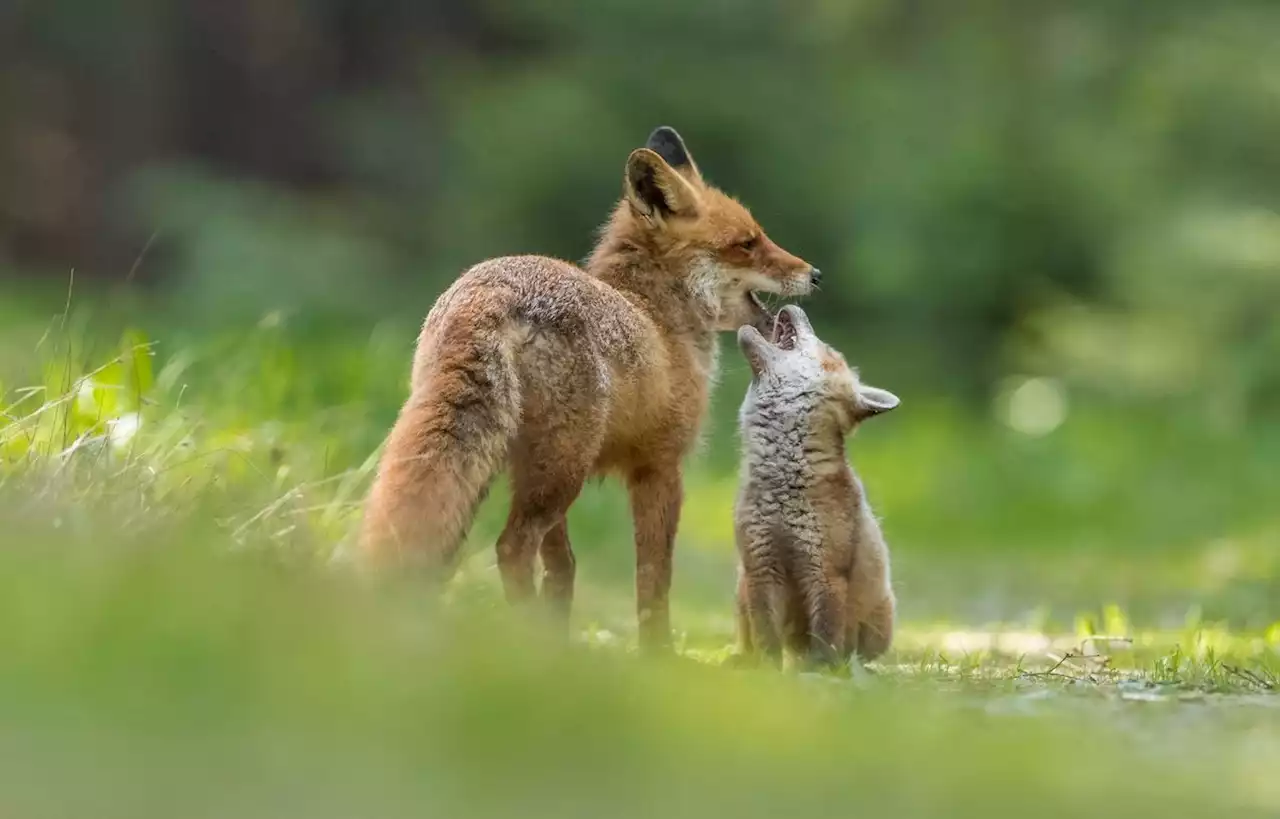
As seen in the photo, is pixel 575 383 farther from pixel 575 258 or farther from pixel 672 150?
pixel 575 258

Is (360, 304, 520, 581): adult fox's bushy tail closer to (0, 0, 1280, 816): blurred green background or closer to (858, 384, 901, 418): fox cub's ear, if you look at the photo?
(0, 0, 1280, 816): blurred green background

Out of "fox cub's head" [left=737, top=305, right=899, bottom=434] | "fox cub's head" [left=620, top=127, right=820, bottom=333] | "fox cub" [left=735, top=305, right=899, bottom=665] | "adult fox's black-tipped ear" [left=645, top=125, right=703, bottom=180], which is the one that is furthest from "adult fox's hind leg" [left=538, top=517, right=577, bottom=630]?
"adult fox's black-tipped ear" [left=645, top=125, right=703, bottom=180]

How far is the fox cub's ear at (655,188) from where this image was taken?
867cm

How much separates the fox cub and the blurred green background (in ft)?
2.81

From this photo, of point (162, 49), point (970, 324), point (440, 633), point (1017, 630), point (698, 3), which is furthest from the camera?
point (162, 49)

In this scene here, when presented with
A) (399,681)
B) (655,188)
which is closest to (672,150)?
(655,188)

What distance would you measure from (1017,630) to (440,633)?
522cm

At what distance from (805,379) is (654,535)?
999 millimetres

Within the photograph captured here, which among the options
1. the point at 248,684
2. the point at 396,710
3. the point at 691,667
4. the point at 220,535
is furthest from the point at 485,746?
the point at 220,535

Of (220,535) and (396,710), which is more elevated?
(220,535)

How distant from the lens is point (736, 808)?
4156 millimetres

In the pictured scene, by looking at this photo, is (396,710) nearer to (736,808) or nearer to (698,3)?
(736,808)

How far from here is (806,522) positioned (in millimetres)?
7445

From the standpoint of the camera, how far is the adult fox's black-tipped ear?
9602mm
